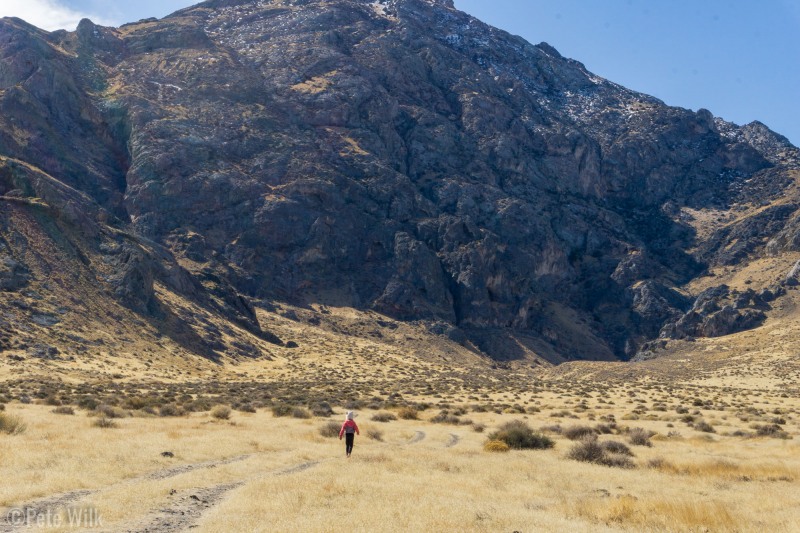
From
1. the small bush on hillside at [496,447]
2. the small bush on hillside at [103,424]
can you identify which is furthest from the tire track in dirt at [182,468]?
the small bush on hillside at [496,447]

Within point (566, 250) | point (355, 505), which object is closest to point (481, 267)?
point (566, 250)

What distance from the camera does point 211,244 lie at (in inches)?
4724

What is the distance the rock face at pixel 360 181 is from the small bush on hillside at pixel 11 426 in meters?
57.8

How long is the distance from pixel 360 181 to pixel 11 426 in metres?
120

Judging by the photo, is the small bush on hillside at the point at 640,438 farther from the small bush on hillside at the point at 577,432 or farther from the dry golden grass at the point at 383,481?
the small bush on hillside at the point at 577,432

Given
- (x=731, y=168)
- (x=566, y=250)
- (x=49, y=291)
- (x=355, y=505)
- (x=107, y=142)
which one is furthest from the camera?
(x=731, y=168)

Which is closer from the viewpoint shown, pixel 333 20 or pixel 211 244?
pixel 211 244

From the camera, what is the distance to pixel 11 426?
21.9m

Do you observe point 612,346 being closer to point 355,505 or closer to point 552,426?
point 552,426

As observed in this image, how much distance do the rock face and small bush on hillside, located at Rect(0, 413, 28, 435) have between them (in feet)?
190

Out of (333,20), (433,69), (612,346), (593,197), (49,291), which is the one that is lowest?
(612,346)

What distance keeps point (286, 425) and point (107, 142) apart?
11976 centimetres

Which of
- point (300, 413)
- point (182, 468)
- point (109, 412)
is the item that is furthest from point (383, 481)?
point (109, 412)

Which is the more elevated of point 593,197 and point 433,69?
point 433,69
